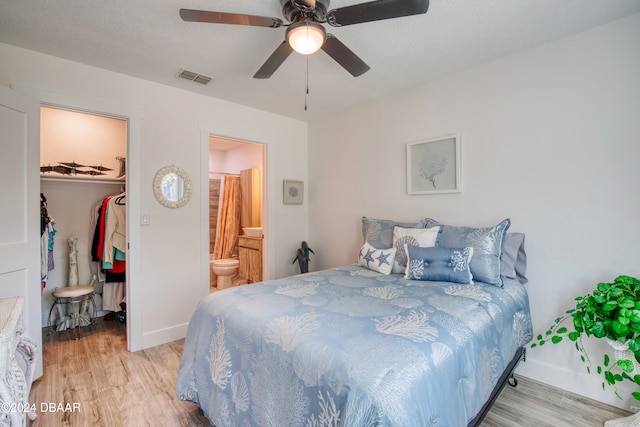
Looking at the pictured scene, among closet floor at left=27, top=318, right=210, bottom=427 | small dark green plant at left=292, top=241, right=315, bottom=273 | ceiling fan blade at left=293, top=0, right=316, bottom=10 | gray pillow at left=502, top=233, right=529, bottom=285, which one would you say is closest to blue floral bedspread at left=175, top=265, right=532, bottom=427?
gray pillow at left=502, top=233, right=529, bottom=285

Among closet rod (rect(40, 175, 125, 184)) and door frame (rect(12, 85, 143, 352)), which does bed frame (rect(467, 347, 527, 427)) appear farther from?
closet rod (rect(40, 175, 125, 184))

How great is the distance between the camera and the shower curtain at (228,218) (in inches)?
197

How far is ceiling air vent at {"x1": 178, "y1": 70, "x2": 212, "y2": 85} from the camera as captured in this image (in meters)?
2.60

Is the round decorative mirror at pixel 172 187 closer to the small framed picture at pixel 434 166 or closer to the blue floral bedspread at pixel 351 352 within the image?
the blue floral bedspread at pixel 351 352

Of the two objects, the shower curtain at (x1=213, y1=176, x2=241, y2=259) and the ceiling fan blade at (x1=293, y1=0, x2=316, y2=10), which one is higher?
the ceiling fan blade at (x1=293, y1=0, x2=316, y2=10)

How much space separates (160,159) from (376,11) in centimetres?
231

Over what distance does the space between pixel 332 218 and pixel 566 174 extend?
7.60 ft

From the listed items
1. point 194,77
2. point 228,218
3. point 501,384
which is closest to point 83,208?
point 228,218

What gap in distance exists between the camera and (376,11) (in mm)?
1472

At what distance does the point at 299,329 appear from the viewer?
1337mm

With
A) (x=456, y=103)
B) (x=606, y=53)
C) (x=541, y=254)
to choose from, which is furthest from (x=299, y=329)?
(x=606, y=53)

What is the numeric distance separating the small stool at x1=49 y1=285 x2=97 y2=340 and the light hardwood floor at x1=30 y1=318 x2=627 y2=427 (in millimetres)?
436

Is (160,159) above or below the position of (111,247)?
above

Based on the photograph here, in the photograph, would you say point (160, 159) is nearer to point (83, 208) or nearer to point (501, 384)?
point (83, 208)
